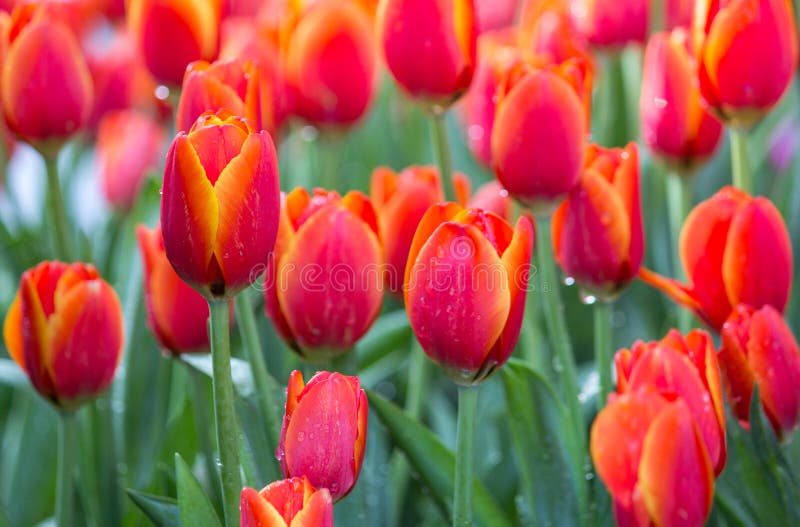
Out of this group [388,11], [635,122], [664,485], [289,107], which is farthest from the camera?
[635,122]

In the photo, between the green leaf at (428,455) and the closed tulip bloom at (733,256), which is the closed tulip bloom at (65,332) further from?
the closed tulip bloom at (733,256)

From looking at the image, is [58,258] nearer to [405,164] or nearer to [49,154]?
[49,154]

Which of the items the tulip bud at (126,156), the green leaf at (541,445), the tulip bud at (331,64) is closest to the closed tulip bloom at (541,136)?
the green leaf at (541,445)

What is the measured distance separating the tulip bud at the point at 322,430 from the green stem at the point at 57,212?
0.36m

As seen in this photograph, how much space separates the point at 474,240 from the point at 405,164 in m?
0.72

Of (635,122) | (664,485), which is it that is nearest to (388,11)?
(664,485)

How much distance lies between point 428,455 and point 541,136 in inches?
7.6

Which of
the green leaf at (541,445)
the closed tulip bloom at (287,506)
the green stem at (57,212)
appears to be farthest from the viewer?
the green stem at (57,212)

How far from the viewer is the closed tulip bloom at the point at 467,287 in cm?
52

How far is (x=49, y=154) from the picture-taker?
0.79 meters

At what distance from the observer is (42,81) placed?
2.51 feet

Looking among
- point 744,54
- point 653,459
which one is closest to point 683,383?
point 653,459

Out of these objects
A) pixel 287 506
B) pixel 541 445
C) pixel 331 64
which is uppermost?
pixel 331 64

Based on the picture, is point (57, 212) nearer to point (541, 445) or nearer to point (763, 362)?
point (541, 445)
